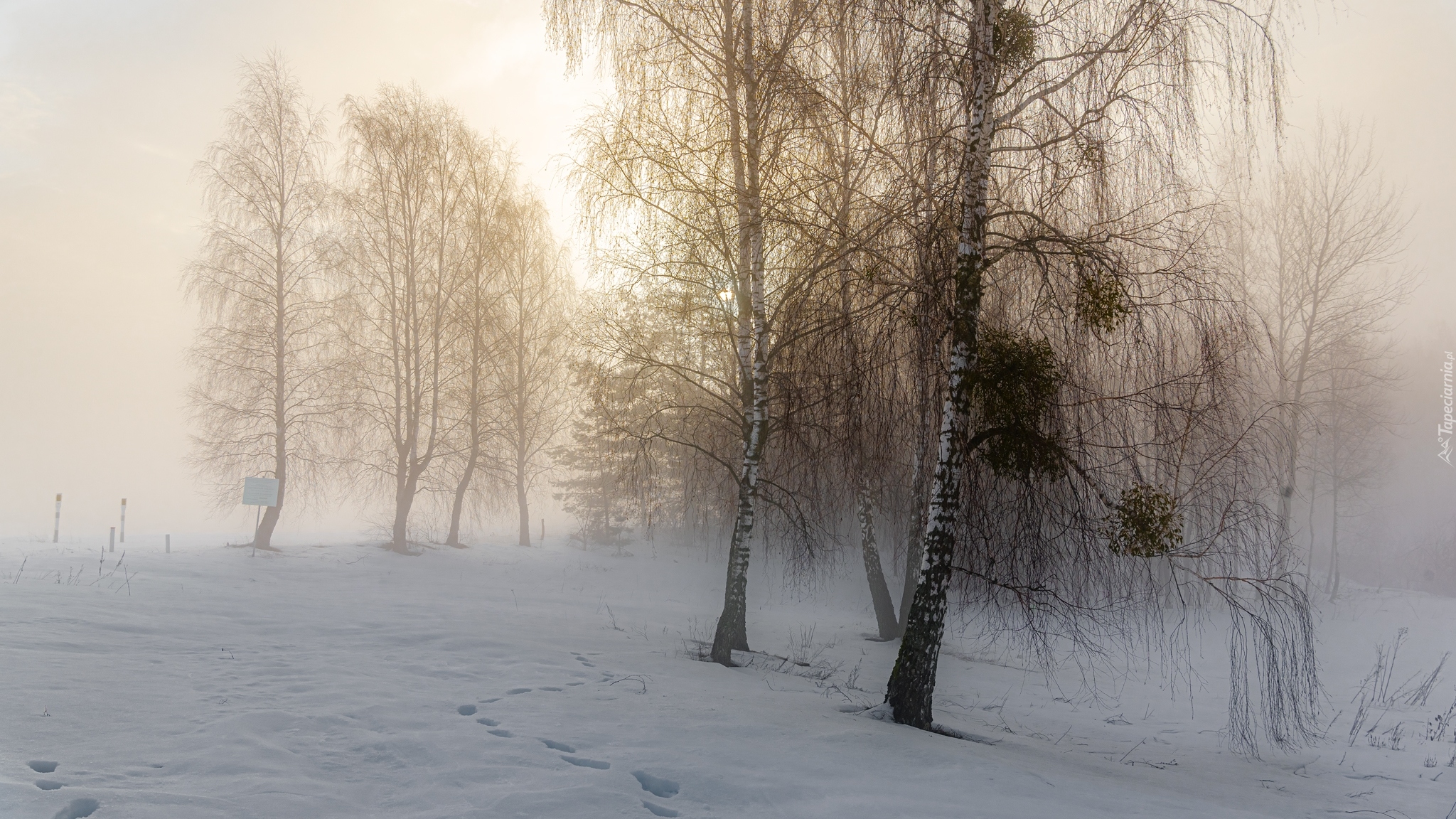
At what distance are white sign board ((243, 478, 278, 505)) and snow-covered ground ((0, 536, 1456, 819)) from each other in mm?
3858

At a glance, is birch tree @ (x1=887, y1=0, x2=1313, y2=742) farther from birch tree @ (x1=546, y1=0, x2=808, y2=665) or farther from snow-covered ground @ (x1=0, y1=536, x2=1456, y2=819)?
birch tree @ (x1=546, y1=0, x2=808, y2=665)

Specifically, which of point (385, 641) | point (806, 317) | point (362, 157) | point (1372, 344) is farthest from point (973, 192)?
point (1372, 344)

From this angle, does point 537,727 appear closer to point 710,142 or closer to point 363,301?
point 710,142

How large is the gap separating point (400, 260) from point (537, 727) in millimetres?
17377

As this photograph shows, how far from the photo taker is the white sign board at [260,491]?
1527 cm

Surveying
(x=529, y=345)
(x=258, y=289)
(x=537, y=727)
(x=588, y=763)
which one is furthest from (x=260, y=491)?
(x=588, y=763)

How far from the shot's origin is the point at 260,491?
1548 centimetres

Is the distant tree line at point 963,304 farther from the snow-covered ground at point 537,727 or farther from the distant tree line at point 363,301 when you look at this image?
the distant tree line at point 363,301

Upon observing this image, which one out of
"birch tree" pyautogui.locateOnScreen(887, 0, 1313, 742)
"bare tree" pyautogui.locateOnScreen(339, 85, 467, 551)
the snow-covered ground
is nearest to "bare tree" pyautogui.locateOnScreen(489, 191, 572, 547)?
"bare tree" pyautogui.locateOnScreen(339, 85, 467, 551)

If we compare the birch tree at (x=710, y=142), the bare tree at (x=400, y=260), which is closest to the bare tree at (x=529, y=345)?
the bare tree at (x=400, y=260)

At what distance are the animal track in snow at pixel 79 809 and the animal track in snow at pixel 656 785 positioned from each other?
2.57m

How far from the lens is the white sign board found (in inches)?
601

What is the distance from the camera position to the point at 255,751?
4219 millimetres

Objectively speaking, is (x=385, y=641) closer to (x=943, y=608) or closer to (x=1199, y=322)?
(x=943, y=608)
